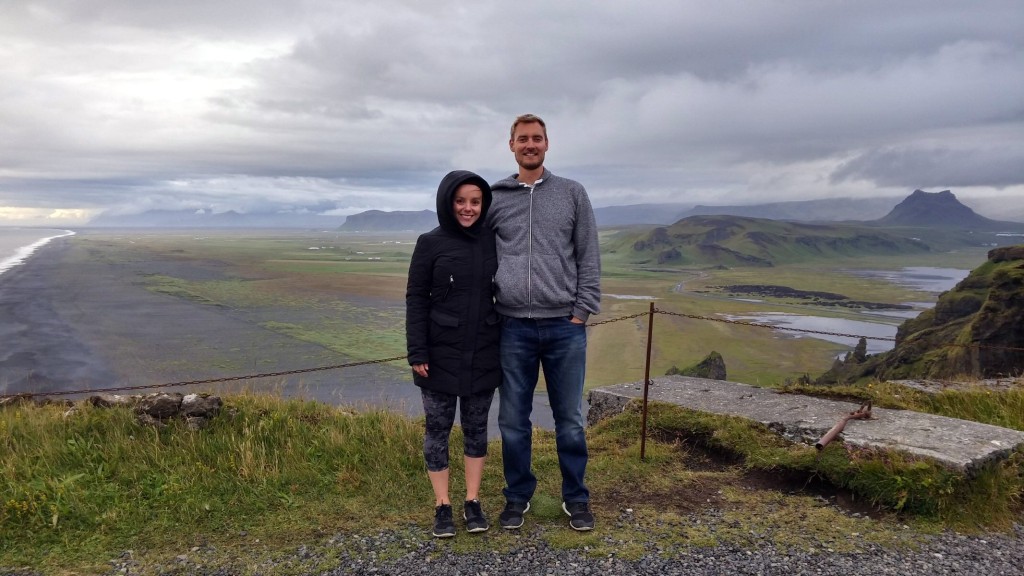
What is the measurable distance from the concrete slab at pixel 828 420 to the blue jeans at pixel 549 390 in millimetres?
2673

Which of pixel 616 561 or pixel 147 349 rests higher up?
pixel 616 561

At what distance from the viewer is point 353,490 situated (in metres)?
5.32

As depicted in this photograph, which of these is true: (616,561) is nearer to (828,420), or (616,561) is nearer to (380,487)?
(380,487)

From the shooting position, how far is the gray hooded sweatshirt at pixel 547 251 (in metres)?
4.38

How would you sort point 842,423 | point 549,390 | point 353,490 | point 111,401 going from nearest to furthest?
point 549,390 < point 353,490 < point 842,423 < point 111,401

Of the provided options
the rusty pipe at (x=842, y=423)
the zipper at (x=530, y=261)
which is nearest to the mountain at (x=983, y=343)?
the rusty pipe at (x=842, y=423)

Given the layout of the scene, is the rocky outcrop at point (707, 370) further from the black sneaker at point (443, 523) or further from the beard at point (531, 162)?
the beard at point (531, 162)

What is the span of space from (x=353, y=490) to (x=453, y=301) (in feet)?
6.85

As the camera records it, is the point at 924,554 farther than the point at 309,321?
No

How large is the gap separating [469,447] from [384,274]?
346 feet

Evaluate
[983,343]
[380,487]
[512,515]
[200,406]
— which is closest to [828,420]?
[512,515]

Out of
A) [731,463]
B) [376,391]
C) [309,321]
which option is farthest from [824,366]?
[731,463]

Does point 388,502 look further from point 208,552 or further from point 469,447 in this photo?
point 208,552

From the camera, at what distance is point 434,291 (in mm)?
4355
